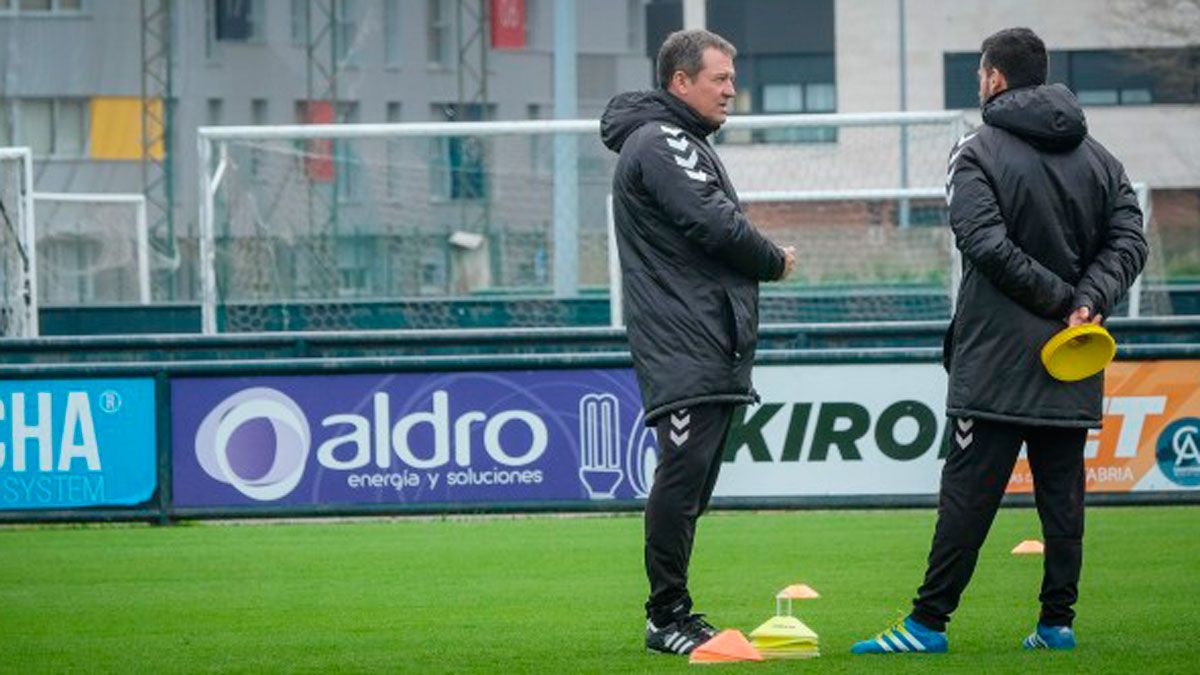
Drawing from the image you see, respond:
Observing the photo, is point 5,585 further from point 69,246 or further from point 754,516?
point 69,246

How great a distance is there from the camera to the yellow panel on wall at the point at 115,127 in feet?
166

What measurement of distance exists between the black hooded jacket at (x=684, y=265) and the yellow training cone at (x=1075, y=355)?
0.88 meters

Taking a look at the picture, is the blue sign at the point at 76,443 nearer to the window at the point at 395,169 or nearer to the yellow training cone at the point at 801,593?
the yellow training cone at the point at 801,593

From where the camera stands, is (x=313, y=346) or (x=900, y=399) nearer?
(x=900, y=399)

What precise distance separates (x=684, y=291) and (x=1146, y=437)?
7372 mm

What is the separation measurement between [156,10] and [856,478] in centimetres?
3793

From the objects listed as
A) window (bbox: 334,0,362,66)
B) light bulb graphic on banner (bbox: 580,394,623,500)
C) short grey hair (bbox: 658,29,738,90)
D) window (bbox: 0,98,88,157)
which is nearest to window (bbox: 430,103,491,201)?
light bulb graphic on banner (bbox: 580,394,623,500)

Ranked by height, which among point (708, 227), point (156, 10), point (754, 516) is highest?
point (156, 10)

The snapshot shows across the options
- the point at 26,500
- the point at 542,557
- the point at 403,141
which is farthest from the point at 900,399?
the point at 403,141

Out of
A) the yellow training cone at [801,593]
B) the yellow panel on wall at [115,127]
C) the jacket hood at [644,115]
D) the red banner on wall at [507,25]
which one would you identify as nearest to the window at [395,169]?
the yellow training cone at [801,593]

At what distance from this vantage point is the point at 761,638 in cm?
810

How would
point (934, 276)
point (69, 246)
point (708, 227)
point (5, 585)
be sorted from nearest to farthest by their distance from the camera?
1. point (708, 227)
2. point (5, 585)
3. point (934, 276)
4. point (69, 246)

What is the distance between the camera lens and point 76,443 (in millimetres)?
15102

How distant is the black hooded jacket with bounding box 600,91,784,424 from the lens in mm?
8102
